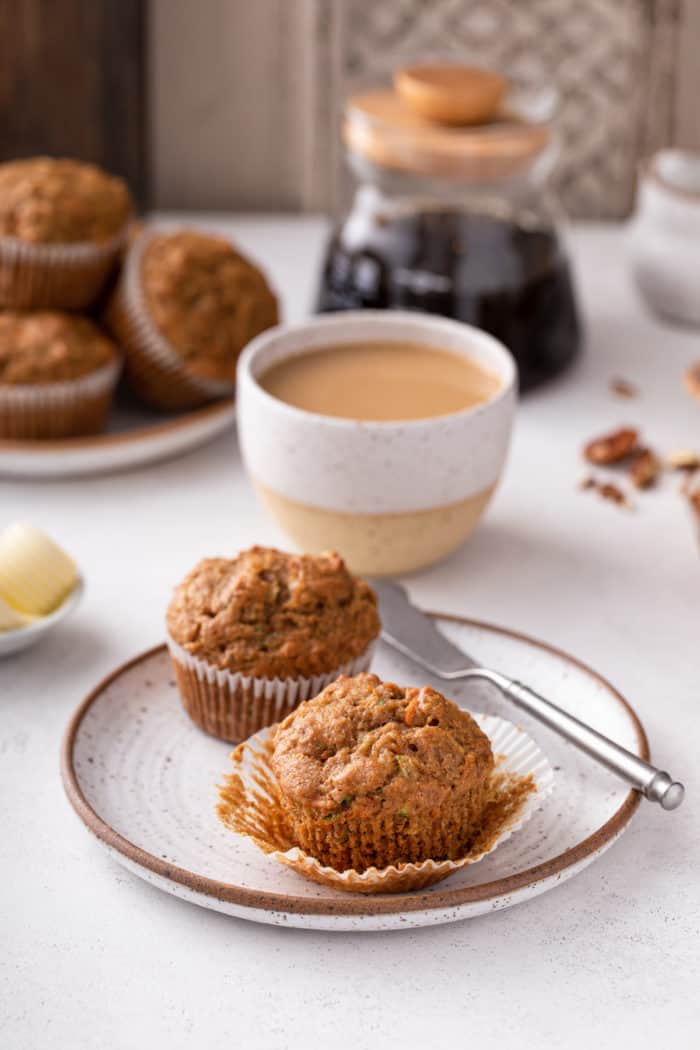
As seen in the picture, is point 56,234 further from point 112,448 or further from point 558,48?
point 558,48

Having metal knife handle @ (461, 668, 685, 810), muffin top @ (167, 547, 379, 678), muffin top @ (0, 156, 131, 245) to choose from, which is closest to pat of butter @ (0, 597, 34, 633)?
muffin top @ (167, 547, 379, 678)

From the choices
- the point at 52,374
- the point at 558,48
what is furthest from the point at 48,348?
the point at 558,48

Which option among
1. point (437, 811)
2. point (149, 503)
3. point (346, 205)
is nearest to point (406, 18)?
point (346, 205)

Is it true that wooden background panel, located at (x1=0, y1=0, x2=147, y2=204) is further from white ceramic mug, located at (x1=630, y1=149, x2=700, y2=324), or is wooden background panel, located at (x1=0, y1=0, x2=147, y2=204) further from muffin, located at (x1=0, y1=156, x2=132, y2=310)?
white ceramic mug, located at (x1=630, y1=149, x2=700, y2=324)

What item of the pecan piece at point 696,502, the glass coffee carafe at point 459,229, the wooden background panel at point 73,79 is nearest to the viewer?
the pecan piece at point 696,502

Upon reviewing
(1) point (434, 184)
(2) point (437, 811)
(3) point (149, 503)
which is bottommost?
(3) point (149, 503)

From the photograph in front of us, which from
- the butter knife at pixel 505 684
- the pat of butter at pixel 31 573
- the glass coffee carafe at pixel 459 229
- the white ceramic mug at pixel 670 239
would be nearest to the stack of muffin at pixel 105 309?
the glass coffee carafe at pixel 459 229

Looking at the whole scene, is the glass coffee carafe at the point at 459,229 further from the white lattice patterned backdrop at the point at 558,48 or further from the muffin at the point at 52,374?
the white lattice patterned backdrop at the point at 558,48

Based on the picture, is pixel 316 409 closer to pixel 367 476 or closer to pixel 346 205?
pixel 367 476
